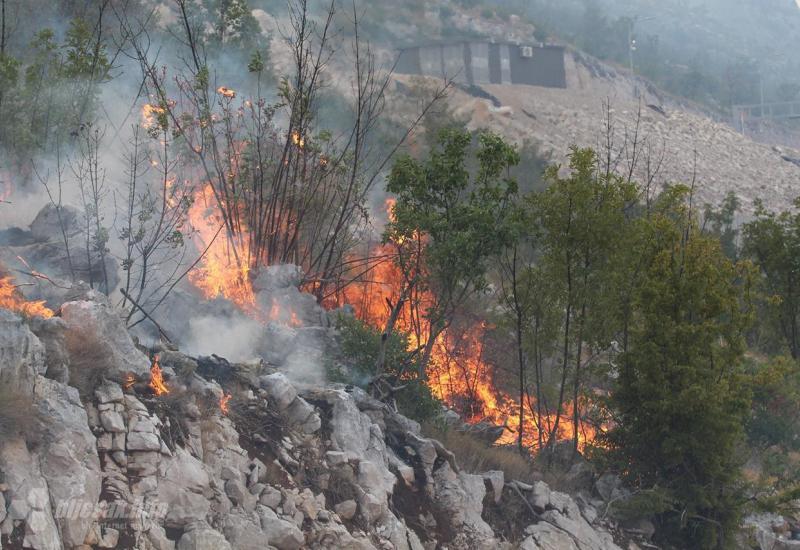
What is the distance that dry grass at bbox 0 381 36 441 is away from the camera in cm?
734

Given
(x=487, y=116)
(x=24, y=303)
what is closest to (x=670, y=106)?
(x=487, y=116)

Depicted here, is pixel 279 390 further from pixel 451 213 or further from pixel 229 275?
pixel 229 275

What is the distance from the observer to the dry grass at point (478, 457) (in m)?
12.5

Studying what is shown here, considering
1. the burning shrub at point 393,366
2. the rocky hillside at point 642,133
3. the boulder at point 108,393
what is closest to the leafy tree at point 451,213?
the burning shrub at point 393,366

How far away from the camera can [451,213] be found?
1376cm

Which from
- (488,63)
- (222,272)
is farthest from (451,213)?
(488,63)

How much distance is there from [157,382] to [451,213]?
223 inches

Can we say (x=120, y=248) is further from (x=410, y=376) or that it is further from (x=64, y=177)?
(x=410, y=376)

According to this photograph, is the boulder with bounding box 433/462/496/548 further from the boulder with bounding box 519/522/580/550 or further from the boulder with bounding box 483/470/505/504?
the boulder with bounding box 519/522/580/550

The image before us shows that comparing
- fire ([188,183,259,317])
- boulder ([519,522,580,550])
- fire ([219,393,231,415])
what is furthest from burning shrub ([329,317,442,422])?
fire ([219,393,231,415])

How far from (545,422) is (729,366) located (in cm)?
337

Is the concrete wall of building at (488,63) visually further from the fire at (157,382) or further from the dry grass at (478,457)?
the fire at (157,382)

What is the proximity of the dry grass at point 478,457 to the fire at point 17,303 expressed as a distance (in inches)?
202

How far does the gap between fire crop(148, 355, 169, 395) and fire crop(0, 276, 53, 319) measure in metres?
1.07
